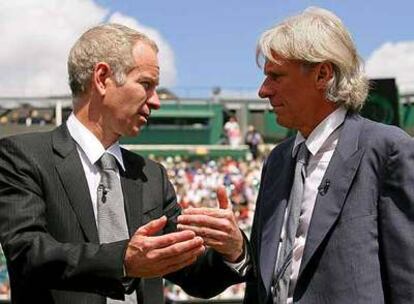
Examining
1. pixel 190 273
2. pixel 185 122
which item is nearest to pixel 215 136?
pixel 185 122

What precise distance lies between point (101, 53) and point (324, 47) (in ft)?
2.37

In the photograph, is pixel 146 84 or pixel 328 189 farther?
pixel 146 84

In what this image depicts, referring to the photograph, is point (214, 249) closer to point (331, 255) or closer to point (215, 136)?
point (331, 255)

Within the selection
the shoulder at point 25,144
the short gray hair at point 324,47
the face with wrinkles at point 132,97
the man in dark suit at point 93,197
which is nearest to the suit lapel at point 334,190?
the short gray hair at point 324,47

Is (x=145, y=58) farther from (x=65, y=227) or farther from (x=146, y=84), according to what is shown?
(x=65, y=227)

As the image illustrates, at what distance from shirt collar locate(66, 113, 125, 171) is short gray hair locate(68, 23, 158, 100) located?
12 centimetres

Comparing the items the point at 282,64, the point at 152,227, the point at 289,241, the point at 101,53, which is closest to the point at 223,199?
Answer: the point at 289,241

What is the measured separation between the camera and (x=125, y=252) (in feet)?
7.44

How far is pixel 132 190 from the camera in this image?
109 inches

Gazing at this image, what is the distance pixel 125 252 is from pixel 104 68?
0.69 meters

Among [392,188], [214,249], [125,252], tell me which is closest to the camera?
[125,252]

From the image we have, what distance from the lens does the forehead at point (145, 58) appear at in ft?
8.88

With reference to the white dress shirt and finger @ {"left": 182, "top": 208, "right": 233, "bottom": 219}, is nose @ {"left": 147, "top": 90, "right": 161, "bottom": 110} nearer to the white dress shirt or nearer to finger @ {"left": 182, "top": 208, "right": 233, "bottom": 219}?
the white dress shirt

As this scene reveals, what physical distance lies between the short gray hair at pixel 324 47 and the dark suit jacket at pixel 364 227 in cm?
15
